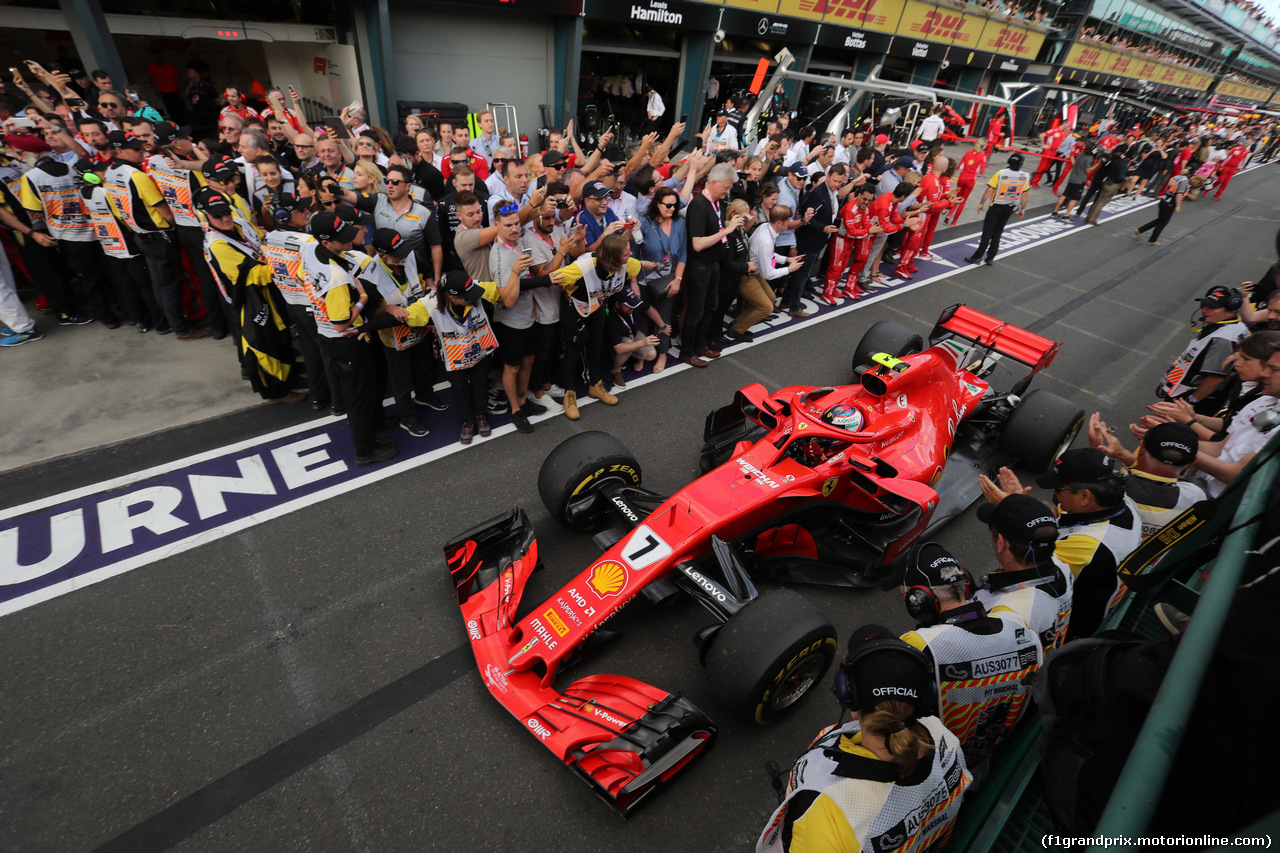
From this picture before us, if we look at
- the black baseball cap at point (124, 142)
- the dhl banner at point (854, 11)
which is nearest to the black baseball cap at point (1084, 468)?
the black baseball cap at point (124, 142)

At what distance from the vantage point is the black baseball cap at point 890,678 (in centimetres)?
188

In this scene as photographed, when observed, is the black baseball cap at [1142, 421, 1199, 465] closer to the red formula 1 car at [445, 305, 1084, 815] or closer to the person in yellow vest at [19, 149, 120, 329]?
the red formula 1 car at [445, 305, 1084, 815]

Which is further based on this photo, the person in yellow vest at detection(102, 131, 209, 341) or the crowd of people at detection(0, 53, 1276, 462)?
the person in yellow vest at detection(102, 131, 209, 341)

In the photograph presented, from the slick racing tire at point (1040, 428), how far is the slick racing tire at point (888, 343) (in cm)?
129

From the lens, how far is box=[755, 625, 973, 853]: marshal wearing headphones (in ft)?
6.11

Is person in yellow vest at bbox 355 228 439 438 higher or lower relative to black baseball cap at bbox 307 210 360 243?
lower

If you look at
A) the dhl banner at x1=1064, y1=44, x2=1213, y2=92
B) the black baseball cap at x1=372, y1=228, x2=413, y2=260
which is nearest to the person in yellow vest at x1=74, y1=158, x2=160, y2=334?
the black baseball cap at x1=372, y1=228, x2=413, y2=260

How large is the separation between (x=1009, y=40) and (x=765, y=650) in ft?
113

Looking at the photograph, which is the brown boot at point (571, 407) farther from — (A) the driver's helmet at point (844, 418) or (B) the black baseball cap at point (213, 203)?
(B) the black baseball cap at point (213, 203)

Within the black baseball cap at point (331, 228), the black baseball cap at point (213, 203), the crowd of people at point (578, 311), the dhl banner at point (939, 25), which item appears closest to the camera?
the crowd of people at point (578, 311)

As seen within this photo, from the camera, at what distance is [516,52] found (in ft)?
43.2

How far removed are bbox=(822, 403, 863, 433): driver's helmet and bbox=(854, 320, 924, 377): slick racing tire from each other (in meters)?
2.16

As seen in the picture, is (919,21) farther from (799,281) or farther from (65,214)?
(65,214)

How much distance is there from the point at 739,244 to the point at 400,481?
4451 millimetres
